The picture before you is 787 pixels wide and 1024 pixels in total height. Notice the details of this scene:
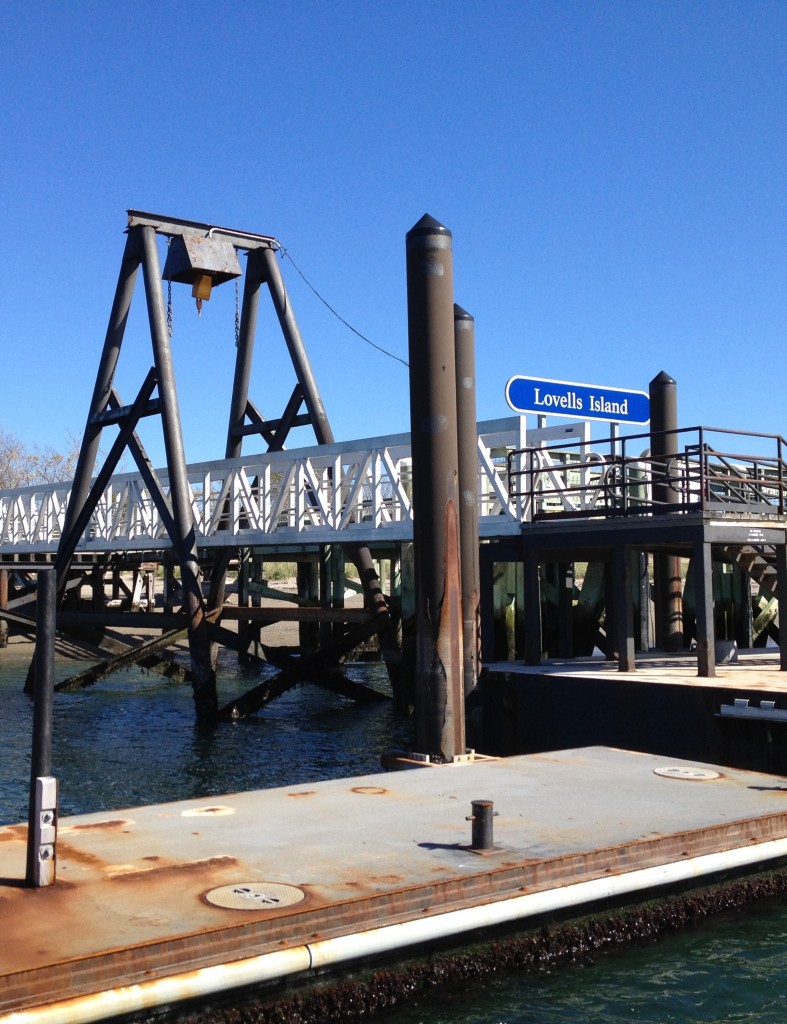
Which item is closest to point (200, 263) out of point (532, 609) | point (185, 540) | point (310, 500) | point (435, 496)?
point (310, 500)

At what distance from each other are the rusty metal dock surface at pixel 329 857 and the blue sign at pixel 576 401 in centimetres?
801

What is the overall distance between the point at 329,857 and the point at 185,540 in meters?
15.6

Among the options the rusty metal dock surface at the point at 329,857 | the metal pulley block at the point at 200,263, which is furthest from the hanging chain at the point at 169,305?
the rusty metal dock surface at the point at 329,857

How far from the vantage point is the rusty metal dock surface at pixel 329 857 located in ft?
20.5

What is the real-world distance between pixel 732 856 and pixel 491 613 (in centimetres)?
1051

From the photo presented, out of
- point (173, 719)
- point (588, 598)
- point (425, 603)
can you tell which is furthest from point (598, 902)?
point (173, 719)

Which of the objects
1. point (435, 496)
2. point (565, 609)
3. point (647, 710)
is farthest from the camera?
point (565, 609)

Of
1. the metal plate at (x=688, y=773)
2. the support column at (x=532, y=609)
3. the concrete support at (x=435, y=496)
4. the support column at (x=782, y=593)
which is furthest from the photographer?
the support column at (x=532, y=609)

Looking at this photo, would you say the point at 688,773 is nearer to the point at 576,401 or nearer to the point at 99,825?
the point at 99,825

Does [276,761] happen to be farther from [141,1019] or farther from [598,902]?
[141,1019]

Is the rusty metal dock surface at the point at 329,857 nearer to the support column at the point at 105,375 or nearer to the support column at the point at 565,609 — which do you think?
the support column at the point at 565,609

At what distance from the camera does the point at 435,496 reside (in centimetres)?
1212

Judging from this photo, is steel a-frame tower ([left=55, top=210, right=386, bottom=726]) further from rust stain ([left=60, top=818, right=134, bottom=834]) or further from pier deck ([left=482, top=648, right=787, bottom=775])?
rust stain ([left=60, top=818, right=134, bottom=834])

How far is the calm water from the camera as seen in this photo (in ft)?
24.6
